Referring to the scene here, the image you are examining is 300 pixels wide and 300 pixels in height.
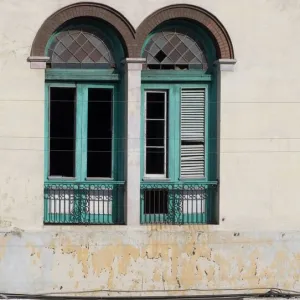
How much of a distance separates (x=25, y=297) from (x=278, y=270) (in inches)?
163

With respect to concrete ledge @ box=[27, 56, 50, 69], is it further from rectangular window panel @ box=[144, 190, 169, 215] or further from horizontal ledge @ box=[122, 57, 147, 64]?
rectangular window panel @ box=[144, 190, 169, 215]

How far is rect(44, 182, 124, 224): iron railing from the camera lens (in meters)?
15.1

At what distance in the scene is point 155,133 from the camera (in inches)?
605

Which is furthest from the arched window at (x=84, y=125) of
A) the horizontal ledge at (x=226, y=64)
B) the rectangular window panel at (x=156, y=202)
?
the horizontal ledge at (x=226, y=64)

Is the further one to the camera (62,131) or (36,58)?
(62,131)

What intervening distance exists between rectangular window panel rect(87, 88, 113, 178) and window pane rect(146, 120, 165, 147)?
642mm

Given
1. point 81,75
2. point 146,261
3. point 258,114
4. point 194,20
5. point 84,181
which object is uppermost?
point 194,20

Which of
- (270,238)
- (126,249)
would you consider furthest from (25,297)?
Result: (270,238)

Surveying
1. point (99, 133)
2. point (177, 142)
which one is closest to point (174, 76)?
point (177, 142)

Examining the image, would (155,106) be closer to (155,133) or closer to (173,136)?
(155,133)

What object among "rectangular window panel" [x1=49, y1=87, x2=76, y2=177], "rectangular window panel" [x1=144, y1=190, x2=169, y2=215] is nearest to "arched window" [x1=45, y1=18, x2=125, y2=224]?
"rectangular window panel" [x1=49, y1=87, x2=76, y2=177]

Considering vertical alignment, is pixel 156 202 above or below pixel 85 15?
below

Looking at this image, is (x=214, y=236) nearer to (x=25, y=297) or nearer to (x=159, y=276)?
(x=159, y=276)

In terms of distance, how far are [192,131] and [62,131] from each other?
2.17 m
